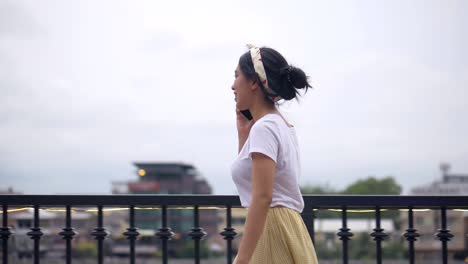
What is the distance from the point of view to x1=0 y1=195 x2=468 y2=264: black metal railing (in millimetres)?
4930

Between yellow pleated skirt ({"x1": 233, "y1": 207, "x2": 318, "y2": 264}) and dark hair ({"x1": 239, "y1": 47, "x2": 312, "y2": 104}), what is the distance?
480mm

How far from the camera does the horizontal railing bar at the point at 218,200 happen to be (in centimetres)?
492

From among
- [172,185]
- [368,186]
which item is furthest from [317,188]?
[172,185]

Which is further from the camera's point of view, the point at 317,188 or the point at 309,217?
the point at 317,188

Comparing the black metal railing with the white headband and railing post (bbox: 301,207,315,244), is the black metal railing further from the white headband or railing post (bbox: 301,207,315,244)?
the white headband

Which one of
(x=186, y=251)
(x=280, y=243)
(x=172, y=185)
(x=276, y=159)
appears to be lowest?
(x=186, y=251)

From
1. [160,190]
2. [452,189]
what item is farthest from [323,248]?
[160,190]

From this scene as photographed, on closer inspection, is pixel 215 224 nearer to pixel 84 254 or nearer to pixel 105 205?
pixel 84 254

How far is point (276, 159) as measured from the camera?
3131 millimetres

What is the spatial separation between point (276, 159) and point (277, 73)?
0.36 meters

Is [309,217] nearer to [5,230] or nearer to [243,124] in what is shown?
[243,124]

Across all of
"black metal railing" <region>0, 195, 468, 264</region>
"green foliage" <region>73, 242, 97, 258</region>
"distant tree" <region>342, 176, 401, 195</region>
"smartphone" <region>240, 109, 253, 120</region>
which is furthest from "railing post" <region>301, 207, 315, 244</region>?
"green foliage" <region>73, 242, 97, 258</region>

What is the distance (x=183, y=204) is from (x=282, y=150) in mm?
1891

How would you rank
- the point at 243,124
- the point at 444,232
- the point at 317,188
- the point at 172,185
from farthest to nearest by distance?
the point at 172,185 → the point at 317,188 → the point at 444,232 → the point at 243,124
